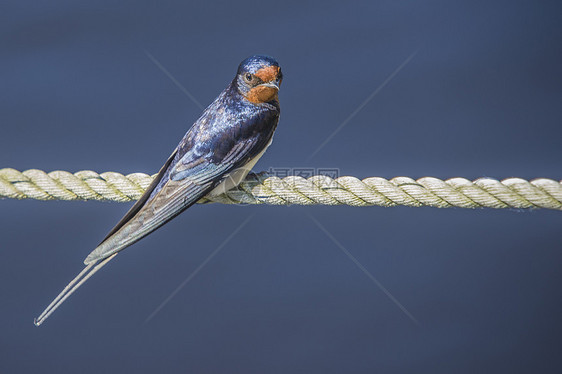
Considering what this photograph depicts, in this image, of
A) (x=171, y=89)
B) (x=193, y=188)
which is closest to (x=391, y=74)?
(x=171, y=89)

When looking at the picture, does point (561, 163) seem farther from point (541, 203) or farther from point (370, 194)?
point (370, 194)

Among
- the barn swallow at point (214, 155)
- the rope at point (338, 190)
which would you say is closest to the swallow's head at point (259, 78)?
the barn swallow at point (214, 155)

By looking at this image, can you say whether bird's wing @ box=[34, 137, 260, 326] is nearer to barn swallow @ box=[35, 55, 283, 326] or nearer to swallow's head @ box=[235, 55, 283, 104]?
barn swallow @ box=[35, 55, 283, 326]

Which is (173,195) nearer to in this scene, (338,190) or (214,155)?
(214,155)

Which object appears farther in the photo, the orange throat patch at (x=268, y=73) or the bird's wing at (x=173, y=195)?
the orange throat patch at (x=268, y=73)

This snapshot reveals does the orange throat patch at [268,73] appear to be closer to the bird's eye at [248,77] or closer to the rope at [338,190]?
the bird's eye at [248,77]

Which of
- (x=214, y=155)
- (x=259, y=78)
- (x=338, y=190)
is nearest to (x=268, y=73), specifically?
(x=259, y=78)

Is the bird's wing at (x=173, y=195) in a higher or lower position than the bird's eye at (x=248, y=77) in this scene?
lower

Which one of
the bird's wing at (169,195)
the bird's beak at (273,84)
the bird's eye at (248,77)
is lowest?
the bird's wing at (169,195)
